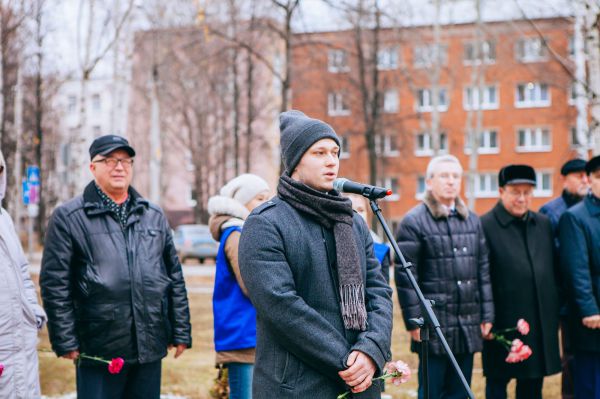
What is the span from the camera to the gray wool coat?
3244mm

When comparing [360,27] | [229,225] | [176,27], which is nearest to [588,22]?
[229,225]

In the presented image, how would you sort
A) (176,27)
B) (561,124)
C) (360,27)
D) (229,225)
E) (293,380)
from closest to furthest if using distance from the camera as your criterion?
1. (293,380)
2. (229,225)
3. (360,27)
4. (176,27)
5. (561,124)

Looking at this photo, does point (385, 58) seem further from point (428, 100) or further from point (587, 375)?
point (587, 375)

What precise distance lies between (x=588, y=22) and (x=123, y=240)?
23.4 feet

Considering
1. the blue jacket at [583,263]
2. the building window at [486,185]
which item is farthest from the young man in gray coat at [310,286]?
the building window at [486,185]

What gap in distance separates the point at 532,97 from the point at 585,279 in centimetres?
4092

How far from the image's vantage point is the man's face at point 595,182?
5818mm

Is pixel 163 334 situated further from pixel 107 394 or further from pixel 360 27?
pixel 360 27

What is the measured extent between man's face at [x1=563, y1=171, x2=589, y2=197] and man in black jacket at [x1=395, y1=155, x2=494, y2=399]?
191 cm

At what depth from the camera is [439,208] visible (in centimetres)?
564

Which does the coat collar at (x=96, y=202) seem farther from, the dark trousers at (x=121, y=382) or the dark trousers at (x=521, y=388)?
the dark trousers at (x=521, y=388)

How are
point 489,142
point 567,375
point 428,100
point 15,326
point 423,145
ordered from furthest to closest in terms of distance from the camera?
point 423,145, point 489,142, point 428,100, point 567,375, point 15,326

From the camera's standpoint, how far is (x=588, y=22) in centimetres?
934

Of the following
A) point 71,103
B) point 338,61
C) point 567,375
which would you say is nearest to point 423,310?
point 567,375
